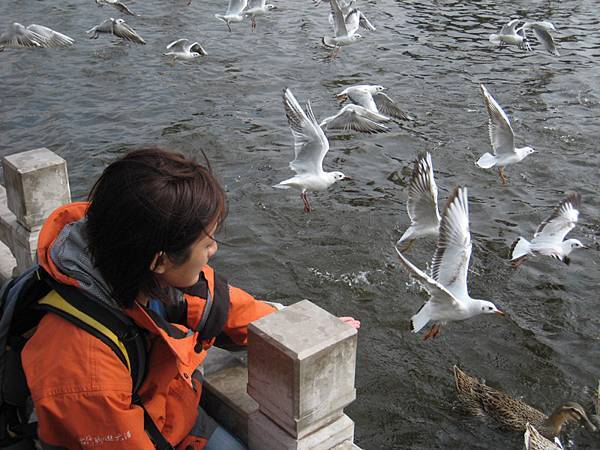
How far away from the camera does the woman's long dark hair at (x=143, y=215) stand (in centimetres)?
223

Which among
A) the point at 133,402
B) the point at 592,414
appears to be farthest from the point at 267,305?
the point at 592,414

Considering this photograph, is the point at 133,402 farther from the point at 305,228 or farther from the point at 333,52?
the point at 333,52

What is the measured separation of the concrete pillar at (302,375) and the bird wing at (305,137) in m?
4.69

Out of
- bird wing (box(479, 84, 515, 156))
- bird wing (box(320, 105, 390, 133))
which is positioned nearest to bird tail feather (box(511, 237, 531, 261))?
bird wing (box(479, 84, 515, 156))

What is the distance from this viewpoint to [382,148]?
33.3ft

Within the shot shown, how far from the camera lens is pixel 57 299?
7.53ft

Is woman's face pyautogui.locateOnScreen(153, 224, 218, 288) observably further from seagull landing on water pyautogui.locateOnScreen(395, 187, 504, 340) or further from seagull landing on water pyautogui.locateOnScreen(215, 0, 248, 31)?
seagull landing on water pyautogui.locateOnScreen(215, 0, 248, 31)

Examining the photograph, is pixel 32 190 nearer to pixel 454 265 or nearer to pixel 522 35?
pixel 454 265

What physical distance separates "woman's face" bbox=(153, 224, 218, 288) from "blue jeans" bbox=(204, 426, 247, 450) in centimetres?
83

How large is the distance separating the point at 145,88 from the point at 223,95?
131cm

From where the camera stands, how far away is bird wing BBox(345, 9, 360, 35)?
13.5m

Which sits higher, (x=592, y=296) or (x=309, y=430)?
(x=309, y=430)

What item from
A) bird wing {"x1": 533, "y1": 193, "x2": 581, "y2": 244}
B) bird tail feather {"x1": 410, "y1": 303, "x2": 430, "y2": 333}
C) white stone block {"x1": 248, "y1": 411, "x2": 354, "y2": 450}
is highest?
white stone block {"x1": 248, "y1": 411, "x2": 354, "y2": 450}

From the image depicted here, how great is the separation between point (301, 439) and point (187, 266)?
A: 84 centimetres
